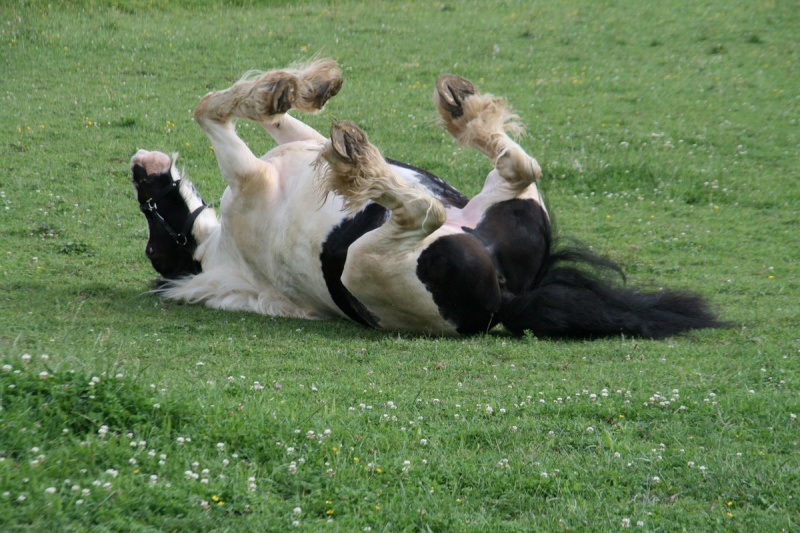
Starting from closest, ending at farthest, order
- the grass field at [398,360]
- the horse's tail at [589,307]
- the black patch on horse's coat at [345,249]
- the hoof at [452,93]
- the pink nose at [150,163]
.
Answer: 1. the grass field at [398,360]
2. the horse's tail at [589,307]
3. the black patch on horse's coat at [345,249]
4. the hoof at [452,93]
5. the pink nose at [150,163]

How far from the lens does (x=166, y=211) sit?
7.50m

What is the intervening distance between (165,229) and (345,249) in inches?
78.5

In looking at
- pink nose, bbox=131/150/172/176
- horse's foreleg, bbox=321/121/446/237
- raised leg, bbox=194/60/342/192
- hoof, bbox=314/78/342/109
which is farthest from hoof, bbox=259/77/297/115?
pink nose, bbox=131/150/172/176

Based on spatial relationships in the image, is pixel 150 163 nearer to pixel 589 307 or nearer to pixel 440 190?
pixel 440 190

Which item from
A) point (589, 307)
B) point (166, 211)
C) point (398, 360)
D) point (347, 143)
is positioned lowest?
point (398, 360)

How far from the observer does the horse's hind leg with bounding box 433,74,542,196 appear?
6523 millimetres

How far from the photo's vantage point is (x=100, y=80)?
14391 mm

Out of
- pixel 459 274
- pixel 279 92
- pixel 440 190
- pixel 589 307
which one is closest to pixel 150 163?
pixel 279 92

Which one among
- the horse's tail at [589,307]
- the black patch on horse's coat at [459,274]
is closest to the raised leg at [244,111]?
the black patch on horse's coat at [459,274]

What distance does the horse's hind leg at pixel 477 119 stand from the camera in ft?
21.4

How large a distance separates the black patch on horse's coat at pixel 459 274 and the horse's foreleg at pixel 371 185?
0.63 feet

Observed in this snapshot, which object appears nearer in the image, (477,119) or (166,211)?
(477,119)

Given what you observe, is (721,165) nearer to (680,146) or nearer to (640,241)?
(680,146)

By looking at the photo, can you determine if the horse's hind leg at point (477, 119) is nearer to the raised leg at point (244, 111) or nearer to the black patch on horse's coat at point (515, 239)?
the black patch on horse's coat at point (515, 239)
